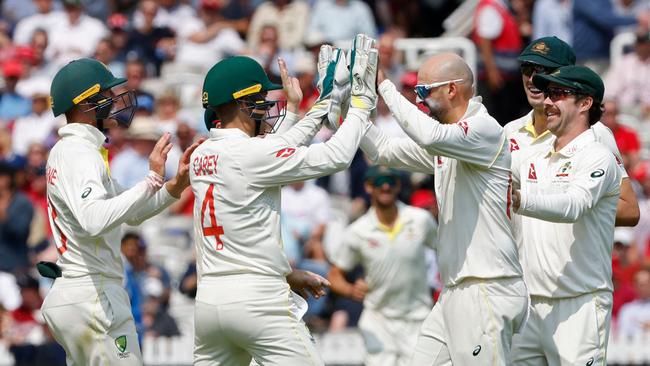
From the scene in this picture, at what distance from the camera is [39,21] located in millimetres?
18344

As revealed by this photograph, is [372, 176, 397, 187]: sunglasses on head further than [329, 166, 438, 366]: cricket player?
Yes

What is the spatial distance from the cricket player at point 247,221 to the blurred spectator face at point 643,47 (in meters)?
8.24

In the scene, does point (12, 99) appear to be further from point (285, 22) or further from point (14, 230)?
point (285, 22)

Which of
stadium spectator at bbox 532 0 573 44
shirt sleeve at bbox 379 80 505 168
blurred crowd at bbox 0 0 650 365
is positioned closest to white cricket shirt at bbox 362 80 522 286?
shirt sleeve at bbox 379 80 505 168

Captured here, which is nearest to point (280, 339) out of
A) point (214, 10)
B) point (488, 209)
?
point (488, 209)

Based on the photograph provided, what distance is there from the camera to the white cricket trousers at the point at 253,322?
7805 mm

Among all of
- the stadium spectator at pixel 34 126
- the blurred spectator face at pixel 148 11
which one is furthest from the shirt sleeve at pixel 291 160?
the blurred spectator face at pixel 148 11

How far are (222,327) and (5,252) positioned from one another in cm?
758

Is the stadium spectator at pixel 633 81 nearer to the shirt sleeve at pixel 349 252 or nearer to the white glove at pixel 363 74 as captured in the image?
the shirt sleeve at pixel 349 252

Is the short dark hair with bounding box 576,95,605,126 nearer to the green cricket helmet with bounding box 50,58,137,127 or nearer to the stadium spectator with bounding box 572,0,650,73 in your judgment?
the green cricket helmet with bounding box 50,58,137,127

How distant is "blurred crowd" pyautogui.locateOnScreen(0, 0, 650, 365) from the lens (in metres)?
14.1

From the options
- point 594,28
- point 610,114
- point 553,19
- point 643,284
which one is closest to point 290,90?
point 643,284

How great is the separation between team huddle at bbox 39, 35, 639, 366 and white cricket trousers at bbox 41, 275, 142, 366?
1 centimetres

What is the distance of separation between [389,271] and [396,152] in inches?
139
